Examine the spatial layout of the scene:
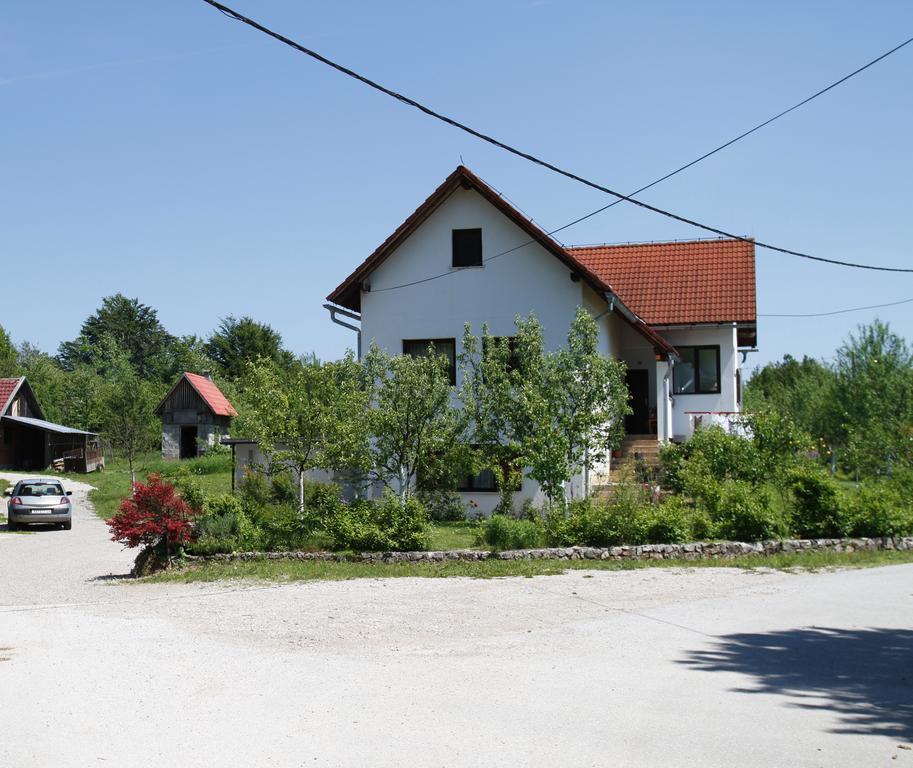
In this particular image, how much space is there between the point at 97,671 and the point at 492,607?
5.47 meters

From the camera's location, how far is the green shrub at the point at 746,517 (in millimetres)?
18141

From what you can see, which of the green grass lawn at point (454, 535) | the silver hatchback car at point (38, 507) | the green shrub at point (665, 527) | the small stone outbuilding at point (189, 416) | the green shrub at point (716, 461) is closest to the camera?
the green shrub at point (665, 527)

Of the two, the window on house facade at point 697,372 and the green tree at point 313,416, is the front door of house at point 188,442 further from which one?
the green tree at point 313,416

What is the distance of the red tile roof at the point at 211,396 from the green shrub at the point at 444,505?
33.1 m

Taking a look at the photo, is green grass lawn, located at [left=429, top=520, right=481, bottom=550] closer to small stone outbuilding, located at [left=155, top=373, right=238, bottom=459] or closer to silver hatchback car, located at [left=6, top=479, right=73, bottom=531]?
silver hatchback car, located at [left=6, top=479, right=73, bottom=531]

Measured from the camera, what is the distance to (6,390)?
169 feet

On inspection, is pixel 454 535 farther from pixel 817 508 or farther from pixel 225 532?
pixel 817 508

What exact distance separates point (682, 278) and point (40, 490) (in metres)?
22.6

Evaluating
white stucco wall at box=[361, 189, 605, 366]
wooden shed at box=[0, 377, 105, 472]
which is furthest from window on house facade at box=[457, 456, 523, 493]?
wooden shed at box=[0, 377, 105, 472]

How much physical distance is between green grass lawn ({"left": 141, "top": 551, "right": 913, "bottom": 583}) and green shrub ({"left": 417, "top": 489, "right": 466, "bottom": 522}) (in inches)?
229

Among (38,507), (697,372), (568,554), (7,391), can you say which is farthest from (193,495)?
(7,391)

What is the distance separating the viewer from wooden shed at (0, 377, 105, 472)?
166 ft

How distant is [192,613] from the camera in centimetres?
1320

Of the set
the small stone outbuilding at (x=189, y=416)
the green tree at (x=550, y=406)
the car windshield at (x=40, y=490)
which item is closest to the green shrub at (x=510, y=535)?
the green tree at (x=550, y=406)
